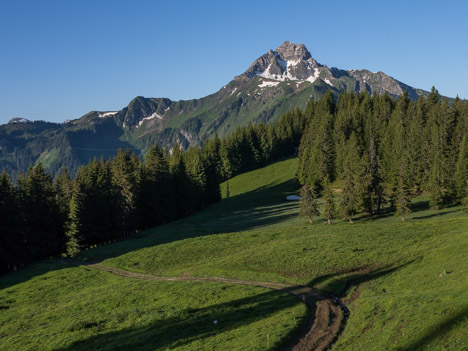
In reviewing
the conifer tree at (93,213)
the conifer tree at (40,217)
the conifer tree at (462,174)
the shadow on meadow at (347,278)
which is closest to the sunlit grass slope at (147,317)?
the shadow on meadow at (347,278)

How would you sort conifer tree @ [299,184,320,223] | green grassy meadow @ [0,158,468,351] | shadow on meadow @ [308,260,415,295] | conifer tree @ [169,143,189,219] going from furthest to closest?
conifer tree @ [169,143,189,219] → conifer tree @ [299,184,320,223] → shadow on meadow @ [308,260,415,295] → green grassy meadow @ [0,158,468,351]

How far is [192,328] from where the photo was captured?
27.2 metres

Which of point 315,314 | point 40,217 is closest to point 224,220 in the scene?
point 40,217

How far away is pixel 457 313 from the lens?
799 inches

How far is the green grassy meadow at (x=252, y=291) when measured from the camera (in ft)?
75.2

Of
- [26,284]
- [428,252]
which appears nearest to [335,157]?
[428,252]

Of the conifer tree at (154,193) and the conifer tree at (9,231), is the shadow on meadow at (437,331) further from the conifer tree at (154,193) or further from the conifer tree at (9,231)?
the conifer tree at (154,193)

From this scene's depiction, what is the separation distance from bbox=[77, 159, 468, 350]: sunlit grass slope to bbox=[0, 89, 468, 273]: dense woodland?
675 centimetres

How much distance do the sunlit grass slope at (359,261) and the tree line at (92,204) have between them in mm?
8625

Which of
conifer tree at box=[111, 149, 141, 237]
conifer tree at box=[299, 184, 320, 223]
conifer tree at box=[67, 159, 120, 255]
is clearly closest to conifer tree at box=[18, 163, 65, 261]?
conifer tree at box=[67, 159, 120, 255]

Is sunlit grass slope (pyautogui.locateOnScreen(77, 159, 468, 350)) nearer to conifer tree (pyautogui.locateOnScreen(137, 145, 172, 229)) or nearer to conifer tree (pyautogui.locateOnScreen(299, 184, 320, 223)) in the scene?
conifer tree (pyautogui.locateOnScreen(299, 184, 320, 223))

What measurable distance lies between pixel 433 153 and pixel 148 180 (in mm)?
68842

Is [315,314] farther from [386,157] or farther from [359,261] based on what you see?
[386,157]

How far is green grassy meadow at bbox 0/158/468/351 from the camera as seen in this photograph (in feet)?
75.2
